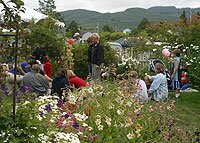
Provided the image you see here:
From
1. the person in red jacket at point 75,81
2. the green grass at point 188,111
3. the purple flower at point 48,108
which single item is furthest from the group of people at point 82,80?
the purple flower at point 48,108

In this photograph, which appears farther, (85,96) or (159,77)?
(159,77)

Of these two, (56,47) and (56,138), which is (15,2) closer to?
(56,138)

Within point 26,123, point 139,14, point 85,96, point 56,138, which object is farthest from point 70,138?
point 139,14

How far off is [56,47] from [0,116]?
11.5 m

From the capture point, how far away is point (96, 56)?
11.3 meters

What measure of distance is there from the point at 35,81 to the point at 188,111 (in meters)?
3.71

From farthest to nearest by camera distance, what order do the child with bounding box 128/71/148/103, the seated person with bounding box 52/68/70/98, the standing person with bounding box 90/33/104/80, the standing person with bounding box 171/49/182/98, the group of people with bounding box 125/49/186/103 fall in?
1. the standing person with bounding box 171/49/182/98
2. the standing person with bounding box 90/33/104/80
3. the group of people with bounding box 125/49/186/103
4. the seated person with bounding box 52/68/70/98
5. the child with bounding box 128/71/148/103

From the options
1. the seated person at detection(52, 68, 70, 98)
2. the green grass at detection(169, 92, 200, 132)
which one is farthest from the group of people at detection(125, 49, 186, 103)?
the seated person at detection(52, 68, 70, 98)

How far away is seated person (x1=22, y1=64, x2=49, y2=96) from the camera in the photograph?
8.16 meters

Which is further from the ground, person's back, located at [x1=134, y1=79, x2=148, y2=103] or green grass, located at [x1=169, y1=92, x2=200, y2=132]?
person's back, located at [x1=134, y1=79, x2=148, y2=103]

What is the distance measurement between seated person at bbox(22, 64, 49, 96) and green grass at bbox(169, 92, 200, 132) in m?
2.53

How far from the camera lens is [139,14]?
13925 cm

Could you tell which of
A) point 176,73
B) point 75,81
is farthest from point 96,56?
point 75,81

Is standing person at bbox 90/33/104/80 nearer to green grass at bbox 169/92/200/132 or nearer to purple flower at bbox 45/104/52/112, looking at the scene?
green grass at bbox 169/92/200/132
